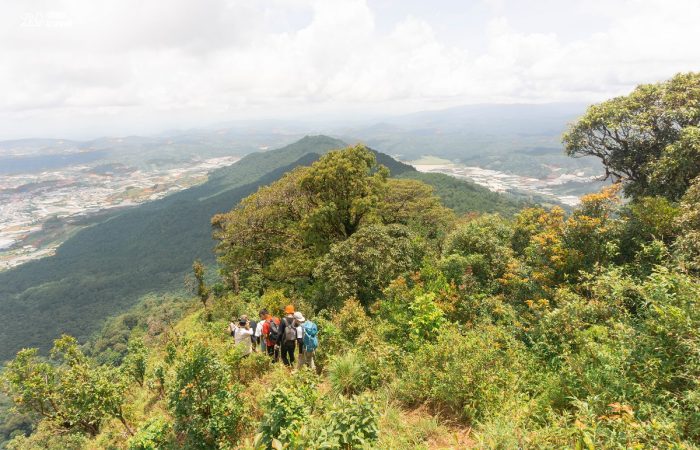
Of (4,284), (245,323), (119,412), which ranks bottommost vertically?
(4,284)

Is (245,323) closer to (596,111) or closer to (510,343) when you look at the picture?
(510,343)

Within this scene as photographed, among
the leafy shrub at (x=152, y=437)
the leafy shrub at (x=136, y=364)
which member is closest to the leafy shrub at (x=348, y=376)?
the leafy shrub at (x=152, y=437)

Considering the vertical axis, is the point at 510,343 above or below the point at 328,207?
below

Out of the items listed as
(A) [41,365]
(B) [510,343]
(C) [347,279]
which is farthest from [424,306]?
(A) [41,365]

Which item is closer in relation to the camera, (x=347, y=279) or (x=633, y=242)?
(x=633, y=242)

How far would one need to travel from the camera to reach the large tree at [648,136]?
476 inches

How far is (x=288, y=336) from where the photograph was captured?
377 inches

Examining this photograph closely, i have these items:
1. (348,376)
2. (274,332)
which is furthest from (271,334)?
(348,376)

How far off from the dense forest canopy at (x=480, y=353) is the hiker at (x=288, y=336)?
0.45 metres

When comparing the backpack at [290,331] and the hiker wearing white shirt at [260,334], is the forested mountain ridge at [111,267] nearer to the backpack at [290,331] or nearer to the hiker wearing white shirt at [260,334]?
the hiker wearing white shirt at [260,334]

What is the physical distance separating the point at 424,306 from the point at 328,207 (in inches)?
446

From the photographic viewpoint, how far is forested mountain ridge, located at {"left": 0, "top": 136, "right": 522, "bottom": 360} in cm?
10419

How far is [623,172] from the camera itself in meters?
15.9

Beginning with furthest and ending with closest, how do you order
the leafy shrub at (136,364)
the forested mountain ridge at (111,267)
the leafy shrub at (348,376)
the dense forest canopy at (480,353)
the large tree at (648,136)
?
the forested mountain ridge at (111,267) < the leafy shrub at (136,364) < the large tree at (648,136) < the leafy shrub at (348,376) < the dense forest canopy at (480,353)
